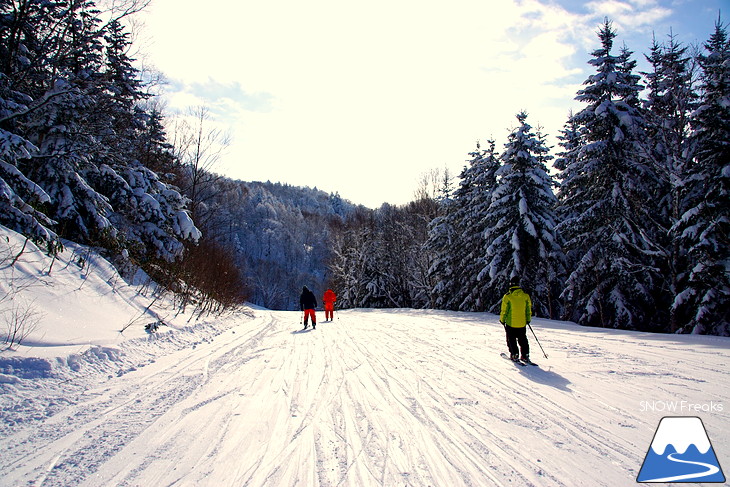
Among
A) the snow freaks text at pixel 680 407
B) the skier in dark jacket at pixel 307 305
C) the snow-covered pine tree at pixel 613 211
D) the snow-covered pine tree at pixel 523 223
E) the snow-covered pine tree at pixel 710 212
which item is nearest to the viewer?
the snow freaks text at pixel 680 407

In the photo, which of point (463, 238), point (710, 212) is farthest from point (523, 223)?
point (710, 212)

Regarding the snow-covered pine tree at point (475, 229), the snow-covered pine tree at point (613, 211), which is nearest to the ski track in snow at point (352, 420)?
the snow-covered pine tree at point (613, 211)

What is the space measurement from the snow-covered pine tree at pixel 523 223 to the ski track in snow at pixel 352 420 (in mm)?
11574

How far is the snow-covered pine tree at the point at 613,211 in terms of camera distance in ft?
50.9

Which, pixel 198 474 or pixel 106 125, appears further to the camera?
pixel 106 125

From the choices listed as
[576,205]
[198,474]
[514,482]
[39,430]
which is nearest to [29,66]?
[39,430]

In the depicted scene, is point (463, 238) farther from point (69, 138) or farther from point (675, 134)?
point (69, 138)

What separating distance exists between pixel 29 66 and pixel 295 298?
6666cm

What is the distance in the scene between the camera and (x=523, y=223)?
18.7 m

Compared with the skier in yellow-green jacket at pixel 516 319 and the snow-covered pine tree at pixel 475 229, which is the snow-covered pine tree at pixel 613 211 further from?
the skier in yellow-green jacket at pixel 516 319

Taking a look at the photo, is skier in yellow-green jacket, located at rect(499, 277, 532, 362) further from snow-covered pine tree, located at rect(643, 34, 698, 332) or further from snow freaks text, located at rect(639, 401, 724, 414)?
snow-covered pine tree, located at rect(643, 34, 698, 332)

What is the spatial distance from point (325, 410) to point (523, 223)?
17.2m

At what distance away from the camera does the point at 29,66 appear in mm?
9438

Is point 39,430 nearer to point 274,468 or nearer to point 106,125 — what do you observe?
point 274,468
